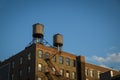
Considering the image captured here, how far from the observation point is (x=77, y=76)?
251 feet

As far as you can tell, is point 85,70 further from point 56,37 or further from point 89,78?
point 56,37

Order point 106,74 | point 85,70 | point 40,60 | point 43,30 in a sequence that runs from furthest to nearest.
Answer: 1. point 85,70
2. point 43,30
3. point 40,60
4. point 106,74

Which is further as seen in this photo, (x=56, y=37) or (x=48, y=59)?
(x=56, y=37)

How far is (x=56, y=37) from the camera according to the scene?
75188 mm

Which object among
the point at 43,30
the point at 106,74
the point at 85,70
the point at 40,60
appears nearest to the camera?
the point at 106,74

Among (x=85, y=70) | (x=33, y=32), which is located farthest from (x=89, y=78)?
(x=33, y=32)

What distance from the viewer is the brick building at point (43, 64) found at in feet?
225

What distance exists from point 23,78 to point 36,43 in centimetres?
882

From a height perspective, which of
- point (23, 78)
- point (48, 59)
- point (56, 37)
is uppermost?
point (56, 37)

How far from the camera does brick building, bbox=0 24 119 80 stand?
2694 inches

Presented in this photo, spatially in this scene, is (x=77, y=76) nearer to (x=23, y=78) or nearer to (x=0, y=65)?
(x=23, y=78)

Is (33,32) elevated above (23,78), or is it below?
above

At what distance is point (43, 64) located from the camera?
6906 centimetres

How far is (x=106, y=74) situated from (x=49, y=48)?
1613 centimetres
